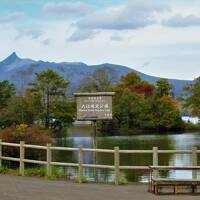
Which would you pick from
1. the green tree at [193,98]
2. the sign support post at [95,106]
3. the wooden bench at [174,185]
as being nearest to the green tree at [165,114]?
the green tree at [193,98]

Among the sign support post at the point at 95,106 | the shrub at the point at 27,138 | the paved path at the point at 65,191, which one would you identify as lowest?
the paved path at the point at 65,191

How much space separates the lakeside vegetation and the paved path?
1970 inches

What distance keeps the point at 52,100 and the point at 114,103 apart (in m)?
20.1

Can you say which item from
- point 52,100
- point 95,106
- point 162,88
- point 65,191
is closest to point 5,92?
point 52,100

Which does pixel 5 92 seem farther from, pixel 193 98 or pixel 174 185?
pixel 174 185

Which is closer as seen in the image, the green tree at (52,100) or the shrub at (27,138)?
the shrub at (27,138)

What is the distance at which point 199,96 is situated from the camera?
344ft

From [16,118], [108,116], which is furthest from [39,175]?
[16,118]

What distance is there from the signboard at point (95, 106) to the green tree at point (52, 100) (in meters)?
63.6

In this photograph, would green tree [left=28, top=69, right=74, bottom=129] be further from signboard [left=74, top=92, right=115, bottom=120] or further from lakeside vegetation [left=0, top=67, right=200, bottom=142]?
signboard [left=74, top=92, right=115, bottom=120]

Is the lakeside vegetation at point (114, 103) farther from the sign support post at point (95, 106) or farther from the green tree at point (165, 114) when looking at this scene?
the sign support post at point (95, 106)

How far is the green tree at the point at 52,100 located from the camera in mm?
83012

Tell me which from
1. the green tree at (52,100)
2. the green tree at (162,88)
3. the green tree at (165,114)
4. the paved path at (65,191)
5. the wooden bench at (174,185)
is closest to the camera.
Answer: the paved path at (65,191)

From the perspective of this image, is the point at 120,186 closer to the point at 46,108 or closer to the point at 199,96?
the point at 46,108
